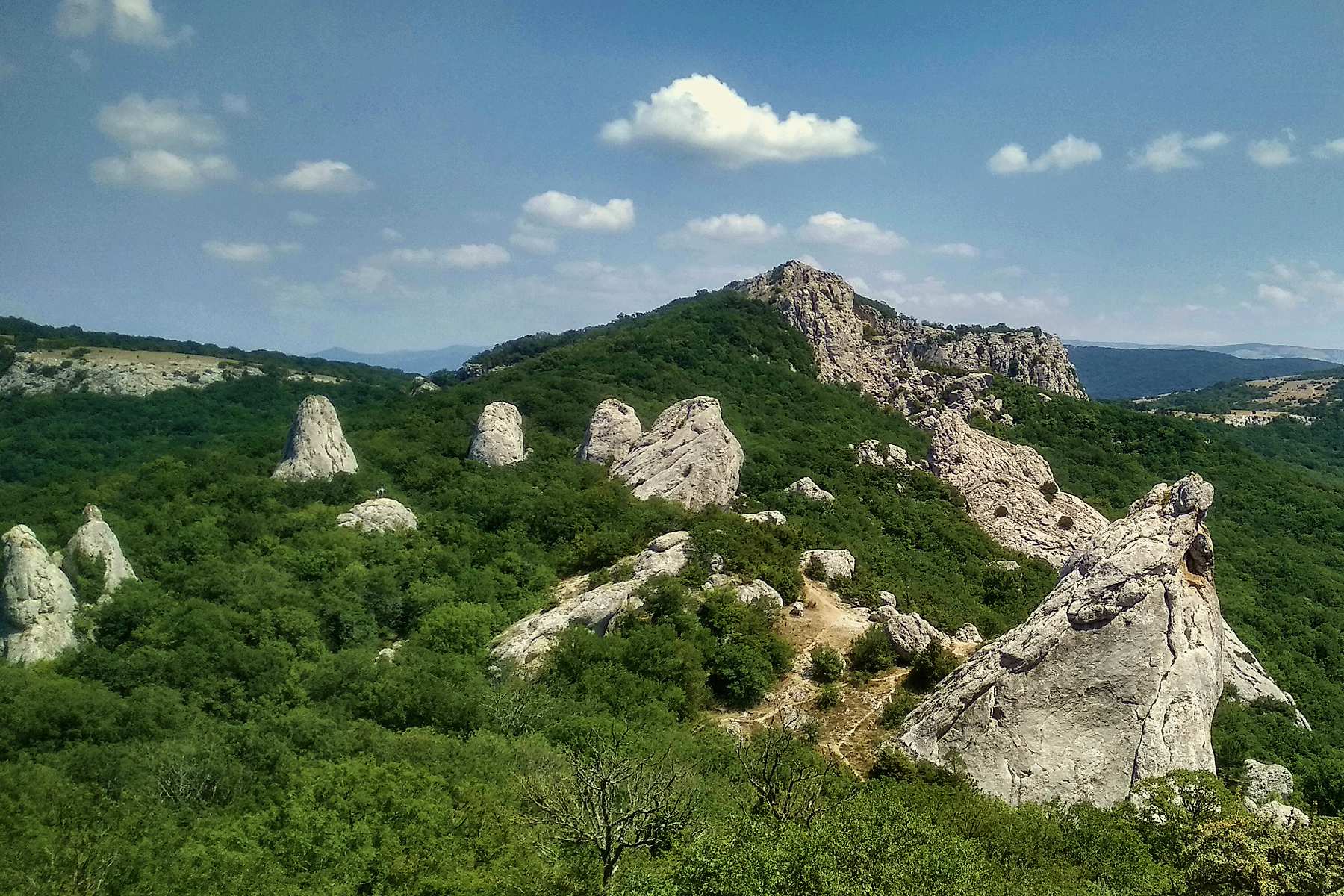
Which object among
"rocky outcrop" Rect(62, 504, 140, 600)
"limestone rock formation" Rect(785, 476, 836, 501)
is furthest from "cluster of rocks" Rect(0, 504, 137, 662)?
"limestone rock formation" Rect(785, 476, 836, 501)

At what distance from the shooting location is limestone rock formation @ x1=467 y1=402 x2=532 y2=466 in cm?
4928

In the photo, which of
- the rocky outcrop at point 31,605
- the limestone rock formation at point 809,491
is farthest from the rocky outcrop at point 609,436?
the rocky outcrop at point 31,605

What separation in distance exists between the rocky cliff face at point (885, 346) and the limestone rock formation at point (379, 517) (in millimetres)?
59539

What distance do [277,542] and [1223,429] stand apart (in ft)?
510

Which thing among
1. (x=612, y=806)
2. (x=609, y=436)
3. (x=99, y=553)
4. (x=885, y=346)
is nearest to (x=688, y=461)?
(x=609, y=436)

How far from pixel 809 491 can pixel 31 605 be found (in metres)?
37.7

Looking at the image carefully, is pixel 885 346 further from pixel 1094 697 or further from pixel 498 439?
pixel 1094 697

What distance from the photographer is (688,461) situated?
43.5 m

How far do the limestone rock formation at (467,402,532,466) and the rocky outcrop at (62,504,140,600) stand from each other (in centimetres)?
2120

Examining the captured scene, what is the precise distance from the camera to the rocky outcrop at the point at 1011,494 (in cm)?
5022

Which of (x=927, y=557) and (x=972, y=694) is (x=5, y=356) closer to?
(x=927, y=557)

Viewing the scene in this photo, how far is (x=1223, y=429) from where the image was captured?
13550 centimetres

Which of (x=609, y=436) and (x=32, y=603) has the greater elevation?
(x=609, y=436)

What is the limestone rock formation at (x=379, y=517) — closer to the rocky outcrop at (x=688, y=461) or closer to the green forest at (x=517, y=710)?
the green forest at (x=517, y=710)
